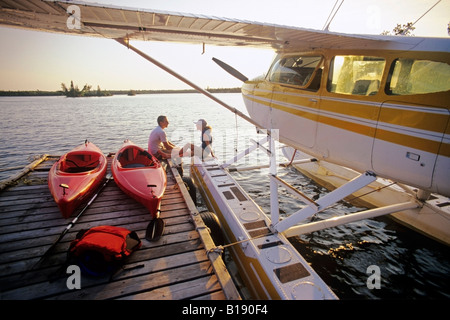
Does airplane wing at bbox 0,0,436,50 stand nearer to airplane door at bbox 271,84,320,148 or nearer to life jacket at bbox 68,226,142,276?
airplane door at bbox 271,84,320,148

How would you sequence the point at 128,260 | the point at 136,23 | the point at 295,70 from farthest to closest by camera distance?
the point at 295,70 → the point at 128,260 → the point at 136,23

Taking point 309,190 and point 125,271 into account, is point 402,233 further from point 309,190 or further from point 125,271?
point 125,271

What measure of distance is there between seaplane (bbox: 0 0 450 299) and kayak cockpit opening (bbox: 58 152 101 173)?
12.5ft

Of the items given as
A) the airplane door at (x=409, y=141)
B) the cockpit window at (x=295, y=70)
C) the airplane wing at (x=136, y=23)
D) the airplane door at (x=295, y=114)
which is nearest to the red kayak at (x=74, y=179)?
the airplane wing at (x=136, y=23)

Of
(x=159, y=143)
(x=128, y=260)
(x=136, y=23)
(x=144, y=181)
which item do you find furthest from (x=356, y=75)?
(x=159, y=143)

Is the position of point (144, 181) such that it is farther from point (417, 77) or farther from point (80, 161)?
point (417, 77)

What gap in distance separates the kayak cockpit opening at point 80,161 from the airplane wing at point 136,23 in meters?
3.77

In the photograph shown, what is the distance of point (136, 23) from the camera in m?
3.48

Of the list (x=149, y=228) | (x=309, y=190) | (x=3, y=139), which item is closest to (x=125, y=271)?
(x=149, y=228)

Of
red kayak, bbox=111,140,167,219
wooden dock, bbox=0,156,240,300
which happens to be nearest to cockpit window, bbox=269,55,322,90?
wooden dock, bbox=0,156,240,300

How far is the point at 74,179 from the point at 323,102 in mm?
6021

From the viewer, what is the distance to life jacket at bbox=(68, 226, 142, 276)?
10.6ft

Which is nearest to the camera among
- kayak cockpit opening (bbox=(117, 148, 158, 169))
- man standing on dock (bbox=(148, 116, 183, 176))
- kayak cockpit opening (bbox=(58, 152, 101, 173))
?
kayak cockpit opening (bbox=(58, 152, 101, 173))
